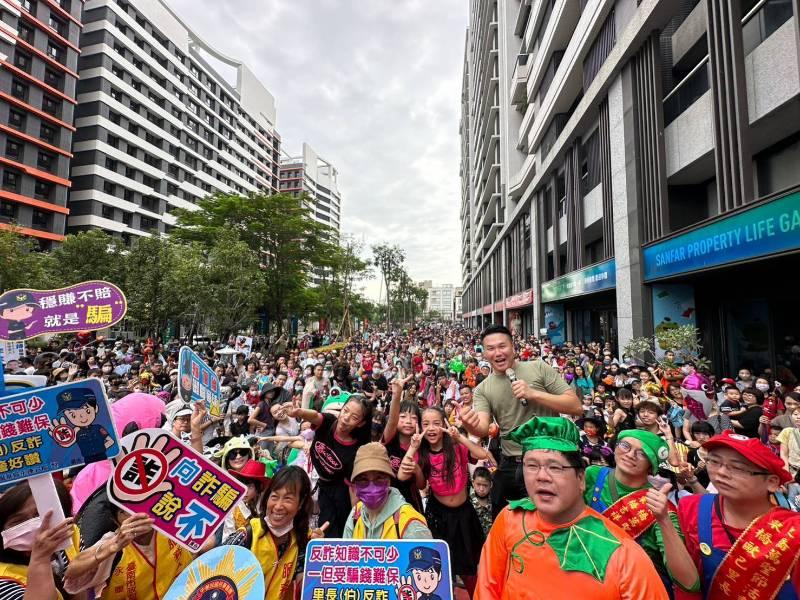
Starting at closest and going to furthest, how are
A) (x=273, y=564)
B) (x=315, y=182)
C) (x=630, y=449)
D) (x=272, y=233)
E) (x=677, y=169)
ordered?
(x=630, y=449) < (x=273, y=564) < (x=677, y=169) < (x=272, y=233) < (x=315, y=182)

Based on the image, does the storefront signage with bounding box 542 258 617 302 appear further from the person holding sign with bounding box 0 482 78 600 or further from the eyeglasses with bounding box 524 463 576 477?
the person holding sign with bounding box 0 482 78 600

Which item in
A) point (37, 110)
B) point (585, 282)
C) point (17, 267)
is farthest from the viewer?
point (37, 110)

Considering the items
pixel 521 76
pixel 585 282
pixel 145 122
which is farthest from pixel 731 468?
pixel 145 122

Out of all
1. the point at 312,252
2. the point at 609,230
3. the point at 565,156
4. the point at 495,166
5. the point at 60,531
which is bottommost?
the point at 60,531

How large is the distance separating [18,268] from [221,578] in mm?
23091

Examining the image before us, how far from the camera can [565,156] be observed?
18.5 metres

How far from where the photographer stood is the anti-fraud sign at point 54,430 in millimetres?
1850

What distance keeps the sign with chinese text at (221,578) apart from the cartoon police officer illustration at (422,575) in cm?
77

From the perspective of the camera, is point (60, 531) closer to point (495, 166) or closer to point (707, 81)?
point (707, 81)

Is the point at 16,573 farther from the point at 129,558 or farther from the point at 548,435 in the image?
the point at 548,435

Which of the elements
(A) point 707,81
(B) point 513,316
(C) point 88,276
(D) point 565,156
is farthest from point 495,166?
(C) point 88,276

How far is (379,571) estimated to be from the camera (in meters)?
2.00

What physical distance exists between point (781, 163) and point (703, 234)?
235 cm

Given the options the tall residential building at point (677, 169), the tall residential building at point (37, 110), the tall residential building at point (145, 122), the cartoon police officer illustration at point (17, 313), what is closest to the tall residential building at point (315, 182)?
the tall residential building at point (145, 122)
